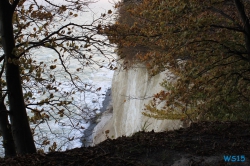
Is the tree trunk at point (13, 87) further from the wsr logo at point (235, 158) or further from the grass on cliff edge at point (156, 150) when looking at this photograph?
the wsr logo at point (235, 158)

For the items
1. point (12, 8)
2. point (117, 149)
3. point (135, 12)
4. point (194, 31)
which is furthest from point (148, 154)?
point (135, 12)

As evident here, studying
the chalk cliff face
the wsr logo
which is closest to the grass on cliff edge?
the wsr logo

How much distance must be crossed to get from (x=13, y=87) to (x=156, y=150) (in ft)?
10.7

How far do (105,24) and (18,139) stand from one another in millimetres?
3109

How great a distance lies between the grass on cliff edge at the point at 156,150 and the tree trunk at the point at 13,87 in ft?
A: 4.49

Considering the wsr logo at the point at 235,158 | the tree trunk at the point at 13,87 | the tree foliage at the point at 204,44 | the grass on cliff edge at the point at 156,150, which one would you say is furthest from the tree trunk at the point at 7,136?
the wsr logo at the point at 235,158

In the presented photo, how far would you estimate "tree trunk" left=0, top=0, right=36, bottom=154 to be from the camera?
5.94 metres

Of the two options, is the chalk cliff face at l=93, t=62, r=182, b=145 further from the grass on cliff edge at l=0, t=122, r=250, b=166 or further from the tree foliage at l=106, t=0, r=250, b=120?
the grass on cliff edge at l=0, t=122, r=250, b=166

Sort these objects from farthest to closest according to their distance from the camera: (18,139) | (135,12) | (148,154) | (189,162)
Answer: (135,12), (18,139), (148,154), (189,162)

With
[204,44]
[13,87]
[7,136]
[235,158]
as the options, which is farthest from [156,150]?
[7,136]

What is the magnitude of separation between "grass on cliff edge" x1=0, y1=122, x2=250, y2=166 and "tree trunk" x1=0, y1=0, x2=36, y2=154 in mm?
1367

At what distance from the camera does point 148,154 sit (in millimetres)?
4820

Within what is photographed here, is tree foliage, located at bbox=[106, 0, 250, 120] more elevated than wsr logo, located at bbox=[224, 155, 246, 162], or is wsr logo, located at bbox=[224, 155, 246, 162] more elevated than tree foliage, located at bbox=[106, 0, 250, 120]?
tree foliage, located at bbox=[106, 0, 250, 120]

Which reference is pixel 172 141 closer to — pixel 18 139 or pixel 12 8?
pixel 18 139
